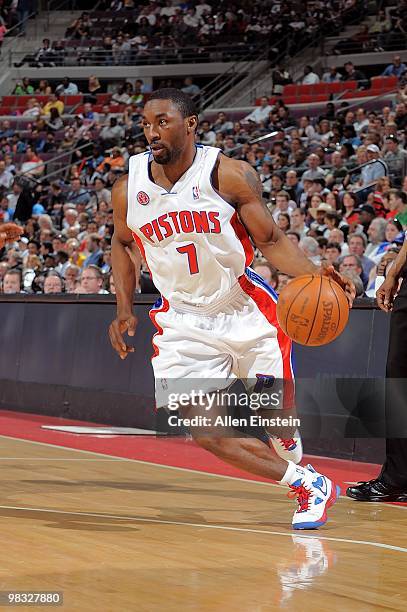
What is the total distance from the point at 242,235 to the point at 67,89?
22.5m

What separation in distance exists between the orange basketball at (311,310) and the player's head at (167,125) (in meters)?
0.90

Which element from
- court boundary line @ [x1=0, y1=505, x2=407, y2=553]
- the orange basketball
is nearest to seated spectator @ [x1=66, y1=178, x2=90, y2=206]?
court boundary line @ [x1=0, y1=505, x2=407, y2=553]

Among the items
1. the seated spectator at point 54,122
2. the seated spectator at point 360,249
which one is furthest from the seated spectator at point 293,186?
the seated spectator at point 54,122

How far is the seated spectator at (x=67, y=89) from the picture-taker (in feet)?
88.6

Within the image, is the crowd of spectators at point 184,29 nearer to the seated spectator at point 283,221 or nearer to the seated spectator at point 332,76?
the seated spectator at point 332,76

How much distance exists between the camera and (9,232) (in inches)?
253

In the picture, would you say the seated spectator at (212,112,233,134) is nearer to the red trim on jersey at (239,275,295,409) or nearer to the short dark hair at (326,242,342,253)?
the short dark hair at (326,242,342,253)

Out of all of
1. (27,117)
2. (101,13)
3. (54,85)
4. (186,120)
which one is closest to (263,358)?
(186,120)

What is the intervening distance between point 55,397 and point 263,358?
618 centimetres

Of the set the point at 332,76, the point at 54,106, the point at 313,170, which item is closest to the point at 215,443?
the point at 313,170

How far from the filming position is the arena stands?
12.4 metres

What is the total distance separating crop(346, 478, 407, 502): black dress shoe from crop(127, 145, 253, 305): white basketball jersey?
5.56 feet

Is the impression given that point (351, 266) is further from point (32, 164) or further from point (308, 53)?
point (308, 53)

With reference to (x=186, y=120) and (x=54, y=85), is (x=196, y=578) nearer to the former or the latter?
(x=186, y=120)
